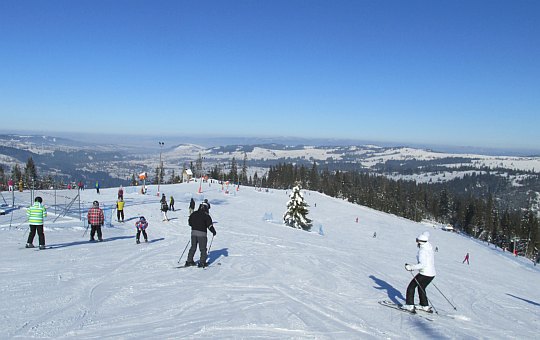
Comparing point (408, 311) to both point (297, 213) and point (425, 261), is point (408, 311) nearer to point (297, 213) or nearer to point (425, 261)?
point (425, 261)

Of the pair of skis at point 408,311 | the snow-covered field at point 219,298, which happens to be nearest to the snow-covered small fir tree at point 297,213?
the snow-covered field at point 219,298

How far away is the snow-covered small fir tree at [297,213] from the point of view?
41.5m

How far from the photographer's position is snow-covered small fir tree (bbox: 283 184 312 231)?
41.5 m

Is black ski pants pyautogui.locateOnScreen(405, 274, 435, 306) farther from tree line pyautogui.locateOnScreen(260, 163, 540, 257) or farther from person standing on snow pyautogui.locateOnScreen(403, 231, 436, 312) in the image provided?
tree line pyautogui.locateOnScreen(260, 163, 540, 257)

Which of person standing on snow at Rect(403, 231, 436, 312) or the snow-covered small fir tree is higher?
person standing on snow at Rect(403, 231, 436, 312)

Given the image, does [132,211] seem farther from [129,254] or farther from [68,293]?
[68,293]

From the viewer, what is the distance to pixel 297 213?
41.8 m

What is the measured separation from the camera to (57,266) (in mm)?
9695

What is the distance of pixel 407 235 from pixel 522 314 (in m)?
42.8

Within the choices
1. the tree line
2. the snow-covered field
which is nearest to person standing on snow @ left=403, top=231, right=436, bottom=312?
the snow-covered field

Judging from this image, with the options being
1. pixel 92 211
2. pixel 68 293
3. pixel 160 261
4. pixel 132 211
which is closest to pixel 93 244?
pixel 92 211

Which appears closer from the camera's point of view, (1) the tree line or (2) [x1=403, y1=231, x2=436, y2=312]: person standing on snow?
(2) [x1=403, y1=231, x2=436, y2=312]: person standing on snow

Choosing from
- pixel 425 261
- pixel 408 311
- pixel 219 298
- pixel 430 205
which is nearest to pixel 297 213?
pixel 408 311

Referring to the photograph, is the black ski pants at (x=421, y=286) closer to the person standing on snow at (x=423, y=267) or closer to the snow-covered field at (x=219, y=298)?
the person standing on snow at (x=423, y=267)
